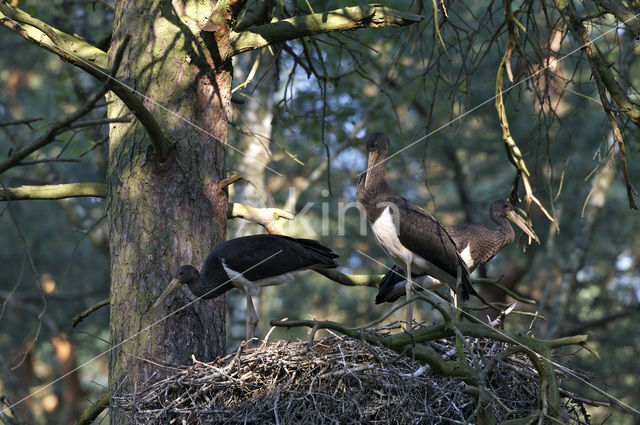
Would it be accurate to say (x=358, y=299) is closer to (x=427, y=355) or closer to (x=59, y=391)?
(x=59, y=391)

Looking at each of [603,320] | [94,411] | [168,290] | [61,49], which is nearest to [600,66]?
[168,290]

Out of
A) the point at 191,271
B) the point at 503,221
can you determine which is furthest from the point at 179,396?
the point at 503,221

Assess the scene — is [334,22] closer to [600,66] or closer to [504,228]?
[600,66]

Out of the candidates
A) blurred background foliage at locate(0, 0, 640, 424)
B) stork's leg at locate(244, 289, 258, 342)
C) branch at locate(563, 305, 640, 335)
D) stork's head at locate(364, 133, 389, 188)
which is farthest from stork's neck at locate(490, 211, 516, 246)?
branch at locate(563, 305, 640, 335)

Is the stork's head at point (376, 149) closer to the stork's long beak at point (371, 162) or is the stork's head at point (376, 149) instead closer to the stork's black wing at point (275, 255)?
the stork's long beak at point (371, 162)

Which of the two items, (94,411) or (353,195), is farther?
(353,195)

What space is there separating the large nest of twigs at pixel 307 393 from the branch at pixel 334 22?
65.1 inches

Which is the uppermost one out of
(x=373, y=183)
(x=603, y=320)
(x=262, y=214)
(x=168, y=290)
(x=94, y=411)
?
(x=373, y=183)

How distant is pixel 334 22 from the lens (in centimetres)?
413

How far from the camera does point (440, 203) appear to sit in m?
16.4

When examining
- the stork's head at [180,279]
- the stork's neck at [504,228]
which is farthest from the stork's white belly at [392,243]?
the stork's head at [180,279]

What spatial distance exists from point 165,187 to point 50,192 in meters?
0.65

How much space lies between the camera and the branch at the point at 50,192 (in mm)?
4363

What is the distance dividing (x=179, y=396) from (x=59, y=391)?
1310 cm
